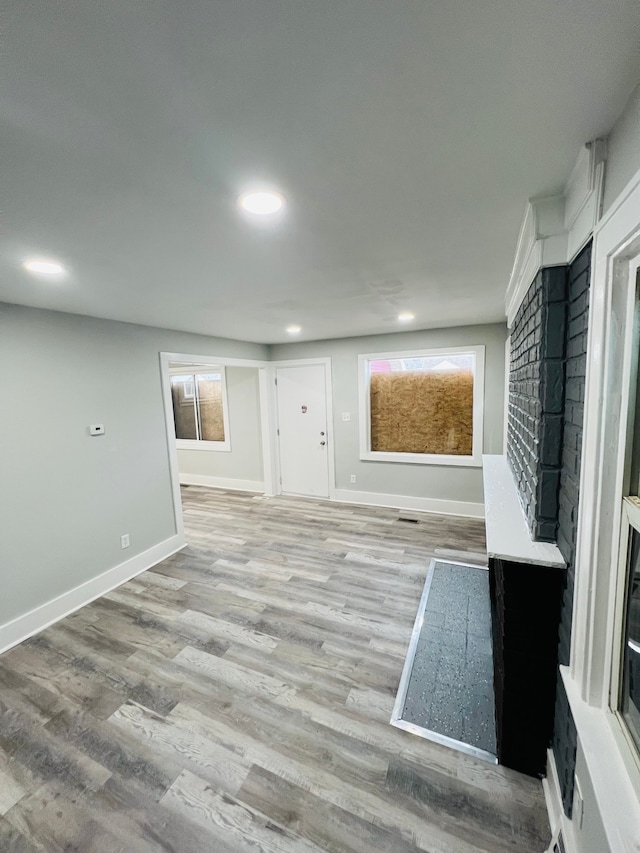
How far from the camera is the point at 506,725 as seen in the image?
142cm

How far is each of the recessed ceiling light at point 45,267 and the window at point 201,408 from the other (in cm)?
372

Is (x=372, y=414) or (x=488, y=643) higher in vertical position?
(x=372, y=414)

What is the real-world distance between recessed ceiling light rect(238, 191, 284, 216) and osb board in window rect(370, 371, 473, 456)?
11.4 feet

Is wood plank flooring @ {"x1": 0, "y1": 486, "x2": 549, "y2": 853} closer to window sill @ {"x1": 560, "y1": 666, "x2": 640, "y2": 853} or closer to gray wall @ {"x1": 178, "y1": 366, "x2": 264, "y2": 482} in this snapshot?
window sill @ {"x1": 560, "y1": 666, "x2": 640, "y2": 853}

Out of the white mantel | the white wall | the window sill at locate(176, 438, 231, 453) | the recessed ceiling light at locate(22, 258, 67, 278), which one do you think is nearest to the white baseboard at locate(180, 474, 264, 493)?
the window sill at locate(176, 438, 231, 453)

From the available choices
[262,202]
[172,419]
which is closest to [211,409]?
[172,419]

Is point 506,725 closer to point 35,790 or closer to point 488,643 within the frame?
point 488,643

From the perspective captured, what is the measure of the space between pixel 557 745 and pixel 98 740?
204 centimetres

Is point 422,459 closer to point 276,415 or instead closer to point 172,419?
point 276,415

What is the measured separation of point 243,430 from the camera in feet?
18.0

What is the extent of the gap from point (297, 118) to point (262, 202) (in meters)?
0.39

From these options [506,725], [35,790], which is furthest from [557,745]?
[35,790]

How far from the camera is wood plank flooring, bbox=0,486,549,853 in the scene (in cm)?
126

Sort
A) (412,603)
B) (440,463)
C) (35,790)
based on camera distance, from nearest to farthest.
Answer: (35,790) → (412,603) → (440,463)
